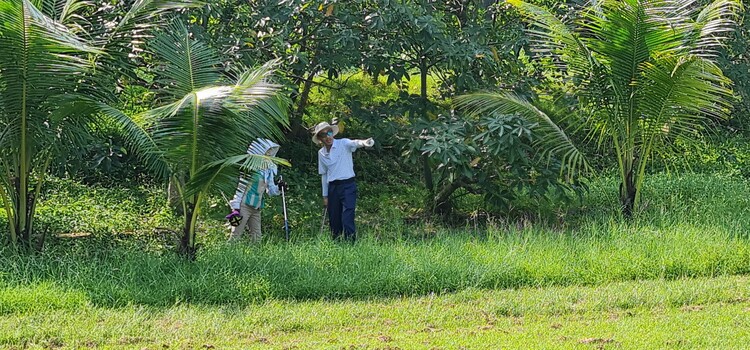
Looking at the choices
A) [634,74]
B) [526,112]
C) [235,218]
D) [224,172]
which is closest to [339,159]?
[235,218]

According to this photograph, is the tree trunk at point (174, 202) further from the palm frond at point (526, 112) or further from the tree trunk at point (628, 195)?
the tree trunk at point (628, 195)

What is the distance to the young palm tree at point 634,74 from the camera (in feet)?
30.4

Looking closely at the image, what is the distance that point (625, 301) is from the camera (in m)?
7.12

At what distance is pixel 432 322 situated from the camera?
6.61 m

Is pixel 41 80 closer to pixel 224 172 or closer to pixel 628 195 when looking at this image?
pixel 224 172

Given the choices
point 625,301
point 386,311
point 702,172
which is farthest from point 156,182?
point 702,172

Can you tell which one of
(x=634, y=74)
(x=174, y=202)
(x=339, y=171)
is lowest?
(x=174, y=202)

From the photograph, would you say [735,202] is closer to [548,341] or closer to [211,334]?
[548,341]

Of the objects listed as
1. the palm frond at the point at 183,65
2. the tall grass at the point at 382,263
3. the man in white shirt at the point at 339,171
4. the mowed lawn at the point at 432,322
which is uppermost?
the palm frond at the point at 183,65

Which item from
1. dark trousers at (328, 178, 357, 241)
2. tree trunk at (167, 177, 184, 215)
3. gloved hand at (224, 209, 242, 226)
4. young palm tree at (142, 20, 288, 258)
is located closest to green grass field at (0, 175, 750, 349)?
gloved hand at (224, 209, 242, 226)

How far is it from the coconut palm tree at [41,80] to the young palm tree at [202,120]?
1.29ft

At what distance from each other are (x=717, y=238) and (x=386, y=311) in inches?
154

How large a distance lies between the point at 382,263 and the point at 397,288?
455 mm

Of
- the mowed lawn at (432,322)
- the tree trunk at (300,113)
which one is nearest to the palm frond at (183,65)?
the mowed lawn at (432,322)
